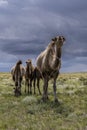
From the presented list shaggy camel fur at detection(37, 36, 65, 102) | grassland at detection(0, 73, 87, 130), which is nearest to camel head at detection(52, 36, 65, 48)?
shaggy camel fur at detection(37, 36, 65, 102)

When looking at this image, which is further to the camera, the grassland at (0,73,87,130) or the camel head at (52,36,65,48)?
the camel head at (52,36,65,48)

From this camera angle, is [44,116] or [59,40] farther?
[59,40]

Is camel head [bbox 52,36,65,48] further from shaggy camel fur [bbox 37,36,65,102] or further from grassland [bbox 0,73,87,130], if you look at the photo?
grassland [bbox 0,73,87,130]

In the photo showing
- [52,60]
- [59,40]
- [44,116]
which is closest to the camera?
[44,116]

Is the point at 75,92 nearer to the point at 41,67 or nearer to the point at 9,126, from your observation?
the point at 41,67

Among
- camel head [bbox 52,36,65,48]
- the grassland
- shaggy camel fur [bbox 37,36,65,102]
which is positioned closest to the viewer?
the grassland

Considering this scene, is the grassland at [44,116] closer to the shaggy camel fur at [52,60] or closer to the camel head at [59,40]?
the shaggy camel fur at [52,60]

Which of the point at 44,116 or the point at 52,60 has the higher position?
the point at 52,60

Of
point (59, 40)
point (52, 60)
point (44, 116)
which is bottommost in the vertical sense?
point (44, 116)

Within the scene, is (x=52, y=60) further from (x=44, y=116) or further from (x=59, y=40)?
(x=44, y=116)

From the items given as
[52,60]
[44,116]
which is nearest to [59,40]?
[52,60]

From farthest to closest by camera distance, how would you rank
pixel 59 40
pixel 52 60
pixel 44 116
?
pixel 52 60 → pixel 59 40 → pixel 44 116

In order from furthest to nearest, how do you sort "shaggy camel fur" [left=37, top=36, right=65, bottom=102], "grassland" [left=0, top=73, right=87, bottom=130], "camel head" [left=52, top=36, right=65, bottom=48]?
"shaggy camel fur" [left=37, top=36, right=65, bottom=102], "camel head" [left=52, top=36, right=65, bottom=48], "grassland" [left=0, top=73, right=87, bottom=130]

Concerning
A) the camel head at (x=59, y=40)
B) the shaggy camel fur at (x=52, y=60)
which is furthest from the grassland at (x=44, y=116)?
the camel head at (x=59, y=40)
